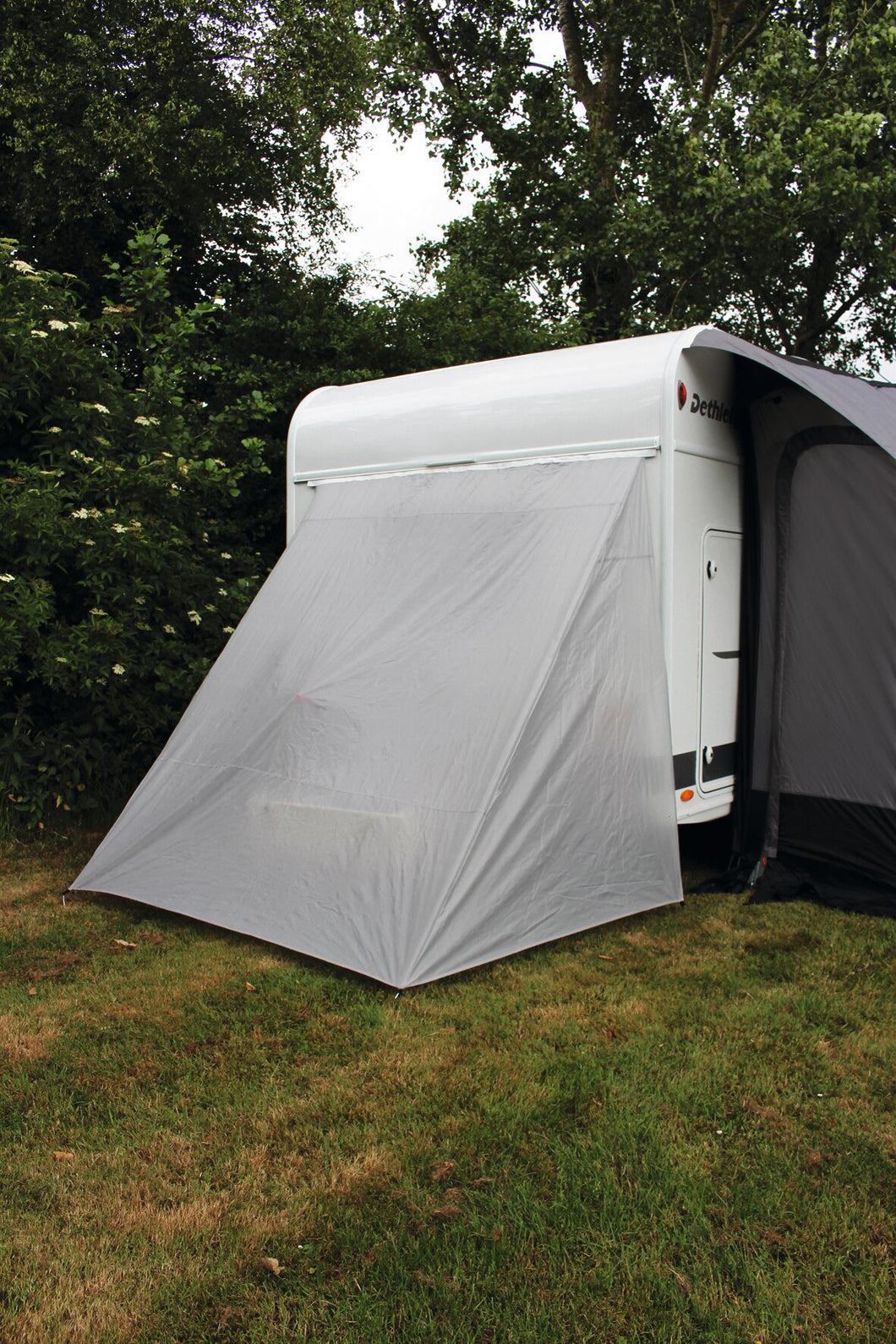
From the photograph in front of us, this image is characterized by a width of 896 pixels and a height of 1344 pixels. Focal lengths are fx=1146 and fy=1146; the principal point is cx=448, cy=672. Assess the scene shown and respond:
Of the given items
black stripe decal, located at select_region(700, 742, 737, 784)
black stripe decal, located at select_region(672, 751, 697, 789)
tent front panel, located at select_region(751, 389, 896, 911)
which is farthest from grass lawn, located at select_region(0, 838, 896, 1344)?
black stripe decal, located at select_region(700, 742, 737, 784)

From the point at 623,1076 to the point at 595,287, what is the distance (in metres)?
12.0

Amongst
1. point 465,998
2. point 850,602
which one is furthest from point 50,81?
point 465,998

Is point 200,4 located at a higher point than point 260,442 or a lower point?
Result: higher

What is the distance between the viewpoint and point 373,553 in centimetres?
531

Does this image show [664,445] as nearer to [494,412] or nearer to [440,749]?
[494,412]

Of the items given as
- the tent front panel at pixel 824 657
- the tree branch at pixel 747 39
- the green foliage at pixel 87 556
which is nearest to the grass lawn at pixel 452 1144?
the tent front panel at pixel 824 657

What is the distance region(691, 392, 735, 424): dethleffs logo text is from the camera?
5004 mm

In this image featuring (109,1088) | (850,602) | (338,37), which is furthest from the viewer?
(338,37)

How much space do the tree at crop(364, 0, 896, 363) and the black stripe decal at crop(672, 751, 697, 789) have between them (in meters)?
6.73

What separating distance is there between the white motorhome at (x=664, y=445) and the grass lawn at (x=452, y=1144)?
1094 mm

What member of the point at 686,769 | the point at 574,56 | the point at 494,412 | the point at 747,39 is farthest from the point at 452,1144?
the point at 574,56

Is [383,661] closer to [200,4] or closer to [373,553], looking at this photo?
[373,553]

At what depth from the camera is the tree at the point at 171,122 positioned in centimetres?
1088

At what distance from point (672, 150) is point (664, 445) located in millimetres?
8359
